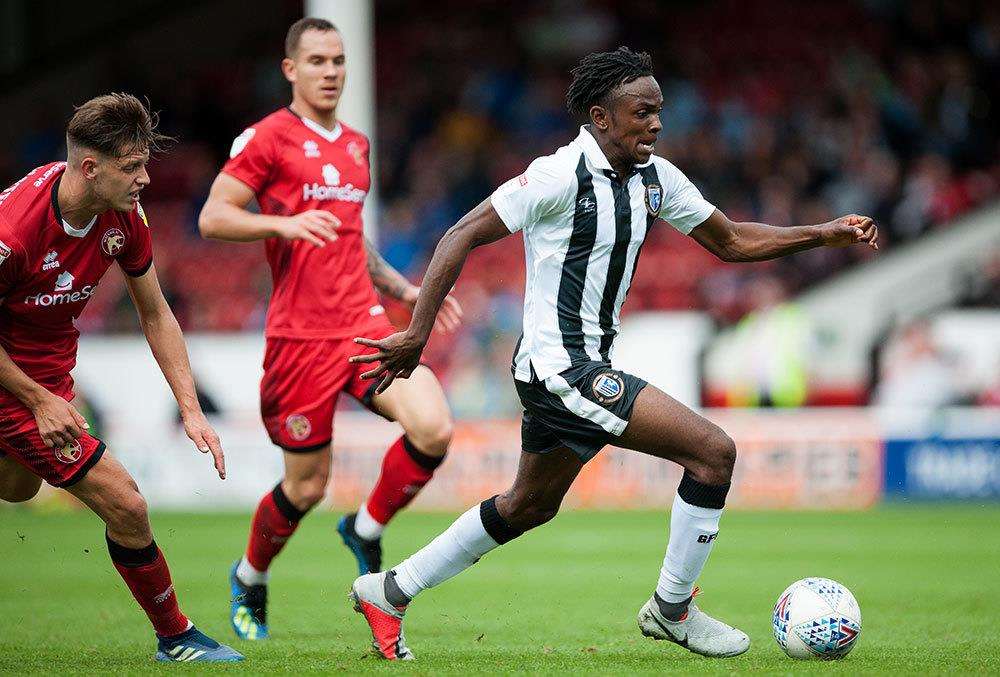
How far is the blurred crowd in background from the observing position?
1778 centimetres

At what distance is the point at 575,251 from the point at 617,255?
187 millimetres

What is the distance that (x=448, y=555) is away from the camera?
6180mm

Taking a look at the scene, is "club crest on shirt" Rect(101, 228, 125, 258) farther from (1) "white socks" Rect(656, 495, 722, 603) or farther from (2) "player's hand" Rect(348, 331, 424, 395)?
(1) "white socks" Rect(656, 495, 722, 603)

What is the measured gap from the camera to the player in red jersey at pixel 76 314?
223 inches

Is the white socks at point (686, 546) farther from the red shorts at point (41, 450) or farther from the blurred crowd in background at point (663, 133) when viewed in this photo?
the blurred crowd in background at point (663, 133)

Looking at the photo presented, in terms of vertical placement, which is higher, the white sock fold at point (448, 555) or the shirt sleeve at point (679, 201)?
the shirt sleeve at point (679, 201)

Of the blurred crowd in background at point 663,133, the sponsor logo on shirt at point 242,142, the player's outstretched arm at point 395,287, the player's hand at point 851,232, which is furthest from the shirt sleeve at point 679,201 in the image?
the blurred crowd in background at point 663,133

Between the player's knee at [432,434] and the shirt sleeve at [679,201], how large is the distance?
1520mm

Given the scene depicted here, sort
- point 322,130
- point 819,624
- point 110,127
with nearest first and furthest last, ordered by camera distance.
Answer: point 110,127 → point 819,624 → point 322,130

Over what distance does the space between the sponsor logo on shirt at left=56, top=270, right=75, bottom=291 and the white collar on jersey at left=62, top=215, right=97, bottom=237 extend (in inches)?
6.7

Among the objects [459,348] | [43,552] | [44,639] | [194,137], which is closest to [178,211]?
[194,137]

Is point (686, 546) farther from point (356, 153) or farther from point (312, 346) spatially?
point (356, 153)

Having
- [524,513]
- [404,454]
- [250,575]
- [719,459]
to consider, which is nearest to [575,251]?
[719,459]

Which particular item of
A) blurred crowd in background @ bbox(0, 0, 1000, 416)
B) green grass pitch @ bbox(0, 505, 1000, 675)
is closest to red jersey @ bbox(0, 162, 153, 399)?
green grass pitch @ bbox(0, 505, 1000, 675)
